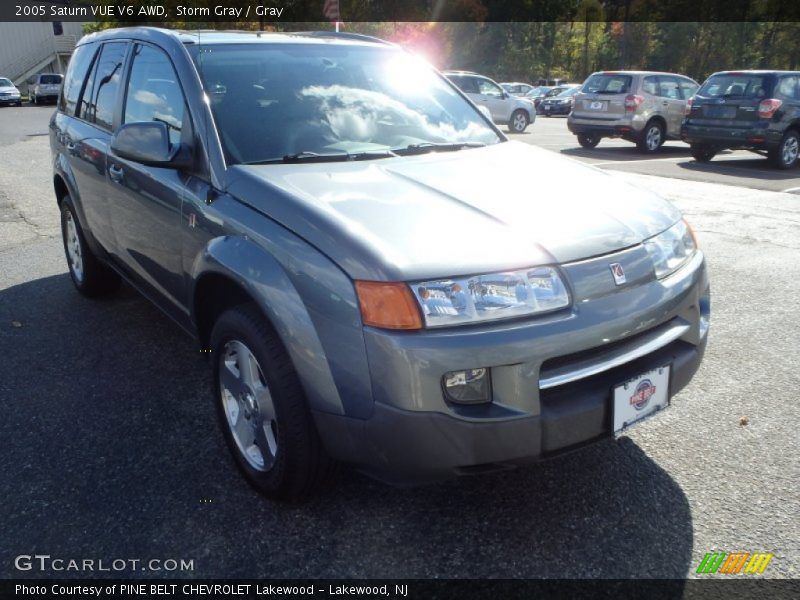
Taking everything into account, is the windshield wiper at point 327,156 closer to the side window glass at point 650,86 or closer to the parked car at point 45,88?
the side window glass at point 650,86

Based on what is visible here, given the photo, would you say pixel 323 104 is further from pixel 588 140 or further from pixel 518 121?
pixel 518 121

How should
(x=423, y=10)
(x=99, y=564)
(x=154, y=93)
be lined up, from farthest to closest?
1. (x=423, y=10)
2. (x=154, y=93)
3. (x=99, y=564)

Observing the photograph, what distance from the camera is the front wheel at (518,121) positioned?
809 inches

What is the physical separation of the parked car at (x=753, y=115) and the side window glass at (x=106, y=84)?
11.3 meters

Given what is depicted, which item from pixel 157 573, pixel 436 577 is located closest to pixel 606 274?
pixel 436 577

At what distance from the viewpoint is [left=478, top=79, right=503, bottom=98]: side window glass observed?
2042cm

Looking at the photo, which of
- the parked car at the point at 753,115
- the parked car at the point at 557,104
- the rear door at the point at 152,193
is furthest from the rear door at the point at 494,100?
the rear door at the point at 152,193

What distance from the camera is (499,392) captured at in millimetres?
2072

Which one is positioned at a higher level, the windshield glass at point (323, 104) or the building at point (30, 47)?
the building at point (30, 47)

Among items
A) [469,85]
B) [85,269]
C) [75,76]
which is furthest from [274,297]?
[469,85]

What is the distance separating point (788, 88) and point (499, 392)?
12.8 metres

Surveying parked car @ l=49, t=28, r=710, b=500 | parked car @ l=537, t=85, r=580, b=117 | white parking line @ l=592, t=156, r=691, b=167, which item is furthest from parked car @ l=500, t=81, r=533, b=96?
parked car @ l=49, t=28, r=710, b=500

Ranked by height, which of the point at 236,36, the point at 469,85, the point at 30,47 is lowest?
the point at 469,85

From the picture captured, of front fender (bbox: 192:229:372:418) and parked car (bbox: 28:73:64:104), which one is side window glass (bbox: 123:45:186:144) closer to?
front fender (bbox: 192:229:372:418)
